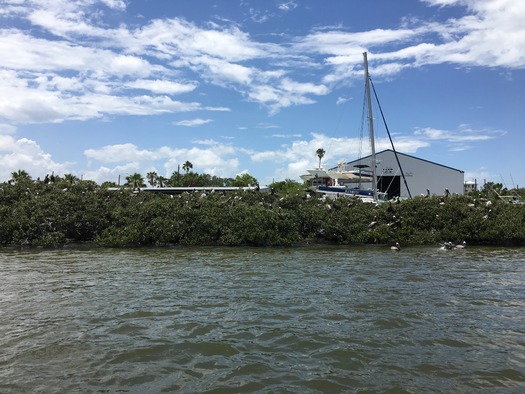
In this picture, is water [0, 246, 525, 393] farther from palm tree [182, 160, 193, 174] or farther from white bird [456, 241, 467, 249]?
palm tree [182, 160, 193, 174]

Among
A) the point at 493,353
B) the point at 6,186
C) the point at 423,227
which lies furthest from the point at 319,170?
the point at 493,353

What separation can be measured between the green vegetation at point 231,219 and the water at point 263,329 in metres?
7.58

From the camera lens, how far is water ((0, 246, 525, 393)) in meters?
6.21

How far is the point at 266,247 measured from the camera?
76.2 feet

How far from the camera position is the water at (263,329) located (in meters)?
6.21

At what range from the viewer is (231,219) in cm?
2402

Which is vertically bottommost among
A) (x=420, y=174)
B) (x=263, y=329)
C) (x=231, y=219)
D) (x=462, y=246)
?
(x=263, y=329)

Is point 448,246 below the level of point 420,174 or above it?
below

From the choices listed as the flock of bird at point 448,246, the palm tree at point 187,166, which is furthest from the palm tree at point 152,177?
the flock of bird at point 448,246

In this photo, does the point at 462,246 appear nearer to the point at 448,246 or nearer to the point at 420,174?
the point at 448,246

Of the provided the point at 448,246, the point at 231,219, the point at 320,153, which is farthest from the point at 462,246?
the point at 320,153

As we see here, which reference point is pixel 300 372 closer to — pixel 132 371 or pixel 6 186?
pixel 132 371

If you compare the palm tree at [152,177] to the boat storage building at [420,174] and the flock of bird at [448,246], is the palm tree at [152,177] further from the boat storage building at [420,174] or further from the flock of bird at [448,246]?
the flock of bird at [448,246]

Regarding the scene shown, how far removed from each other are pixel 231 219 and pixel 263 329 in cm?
1570
